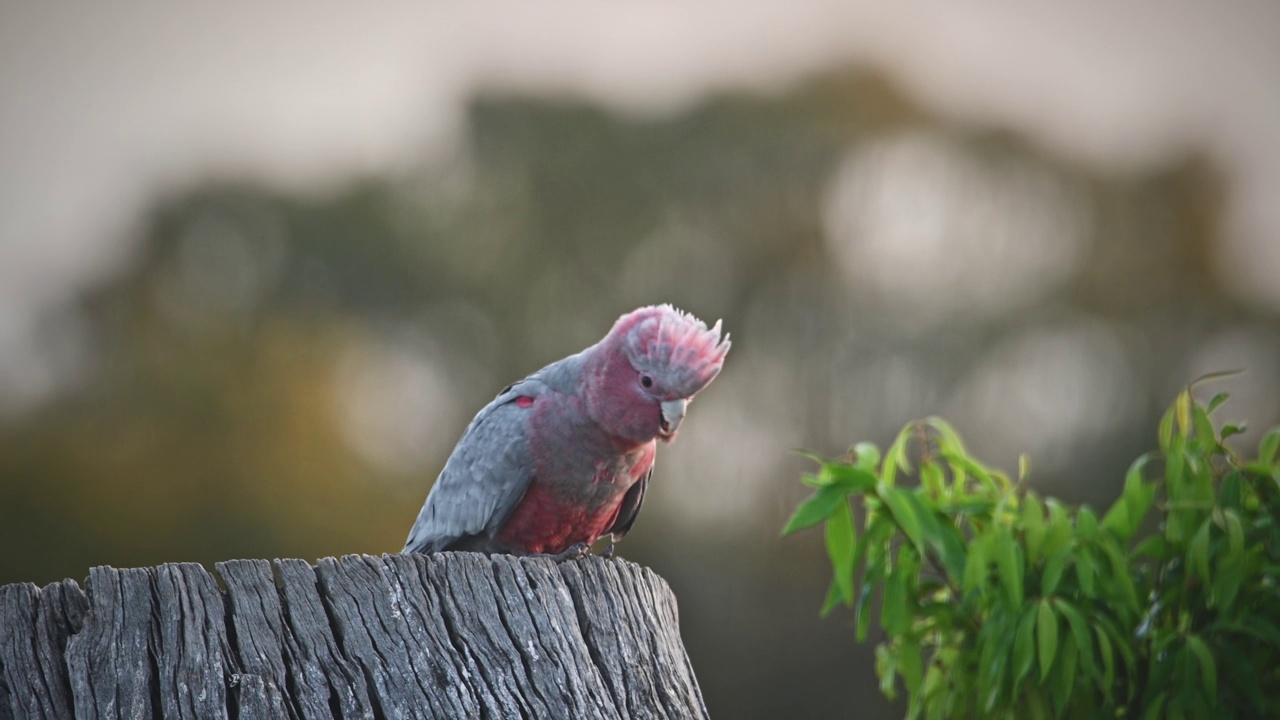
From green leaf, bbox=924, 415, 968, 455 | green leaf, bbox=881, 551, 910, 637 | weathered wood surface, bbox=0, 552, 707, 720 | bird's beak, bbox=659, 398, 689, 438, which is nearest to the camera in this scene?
weathered wood surface, bbox=0, 552, 707, 720

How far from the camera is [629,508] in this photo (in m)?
4.83

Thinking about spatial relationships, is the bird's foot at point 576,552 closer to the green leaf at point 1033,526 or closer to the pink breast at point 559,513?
the pink breast at point 559,513

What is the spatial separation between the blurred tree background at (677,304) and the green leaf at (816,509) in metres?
8.92

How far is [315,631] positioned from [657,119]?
42.6ft

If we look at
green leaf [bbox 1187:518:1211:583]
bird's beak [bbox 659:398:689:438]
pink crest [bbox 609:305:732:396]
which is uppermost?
pink crest [bbox 609:305:732:396]

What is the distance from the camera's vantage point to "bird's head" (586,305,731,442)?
383 centimetres

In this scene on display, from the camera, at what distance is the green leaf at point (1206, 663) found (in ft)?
11.8

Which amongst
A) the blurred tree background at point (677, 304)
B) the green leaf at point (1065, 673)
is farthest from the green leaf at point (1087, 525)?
the blurred tree background at point (677, 304)

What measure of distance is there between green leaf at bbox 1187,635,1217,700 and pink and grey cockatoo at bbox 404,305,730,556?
1.88 metres

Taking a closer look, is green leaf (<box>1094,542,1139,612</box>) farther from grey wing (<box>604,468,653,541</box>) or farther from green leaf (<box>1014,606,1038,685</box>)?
grey wing (<box>604,468,653,541</box>)

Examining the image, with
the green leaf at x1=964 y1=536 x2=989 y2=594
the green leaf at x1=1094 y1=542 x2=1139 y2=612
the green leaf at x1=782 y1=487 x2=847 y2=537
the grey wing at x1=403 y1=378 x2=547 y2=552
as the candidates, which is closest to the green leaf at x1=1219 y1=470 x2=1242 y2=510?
the green leaf at x1=1094 y1=542 x2=1139 y2=612

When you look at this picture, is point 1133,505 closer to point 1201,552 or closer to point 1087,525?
point 1087,525

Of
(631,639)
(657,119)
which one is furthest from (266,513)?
(631,639)

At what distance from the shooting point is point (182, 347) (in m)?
13.7
